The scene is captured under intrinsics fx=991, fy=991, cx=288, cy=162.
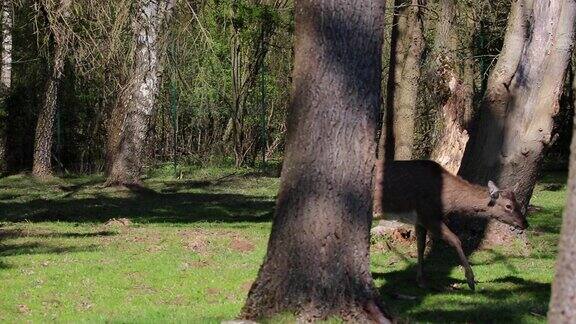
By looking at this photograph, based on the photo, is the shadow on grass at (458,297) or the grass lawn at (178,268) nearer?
the shadow on grass at (458,297)

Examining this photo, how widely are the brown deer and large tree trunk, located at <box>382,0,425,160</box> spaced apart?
620 cm

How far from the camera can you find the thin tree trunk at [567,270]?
4.48 m

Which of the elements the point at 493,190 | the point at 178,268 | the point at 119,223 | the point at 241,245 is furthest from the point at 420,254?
the point at 119,223

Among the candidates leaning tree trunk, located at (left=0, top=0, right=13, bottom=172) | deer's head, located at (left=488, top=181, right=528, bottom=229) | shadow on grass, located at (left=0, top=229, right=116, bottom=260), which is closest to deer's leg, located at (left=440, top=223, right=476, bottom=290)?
deer's head, located at (left=488, top=181, right=528, bottom=229)

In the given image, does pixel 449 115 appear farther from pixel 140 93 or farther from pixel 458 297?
pixel 140 93

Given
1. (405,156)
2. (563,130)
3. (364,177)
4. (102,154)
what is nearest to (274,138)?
(102,154)

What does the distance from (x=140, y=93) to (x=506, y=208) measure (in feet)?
44.9

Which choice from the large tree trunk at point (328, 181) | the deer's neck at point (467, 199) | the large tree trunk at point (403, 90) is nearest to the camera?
the large tree trunk at point (328, 181)

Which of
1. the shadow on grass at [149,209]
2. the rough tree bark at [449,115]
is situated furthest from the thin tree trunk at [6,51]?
the rough tree bark at [449,115]

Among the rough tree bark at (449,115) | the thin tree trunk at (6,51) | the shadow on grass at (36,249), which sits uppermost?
the thin tree trunk at (6,51)

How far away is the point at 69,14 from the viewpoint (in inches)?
1006

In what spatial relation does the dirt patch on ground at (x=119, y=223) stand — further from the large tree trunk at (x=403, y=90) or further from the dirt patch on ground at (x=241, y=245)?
the large tree trunk at (x=403, y=90)

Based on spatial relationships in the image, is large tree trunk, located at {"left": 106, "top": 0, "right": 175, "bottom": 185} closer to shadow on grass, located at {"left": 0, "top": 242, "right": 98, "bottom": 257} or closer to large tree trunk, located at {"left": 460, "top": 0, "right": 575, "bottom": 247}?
shadow on grass, located at {"left": 0, "top": 242, "right": 98, "bottom": 257}

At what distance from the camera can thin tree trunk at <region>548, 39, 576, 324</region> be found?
176 inches
